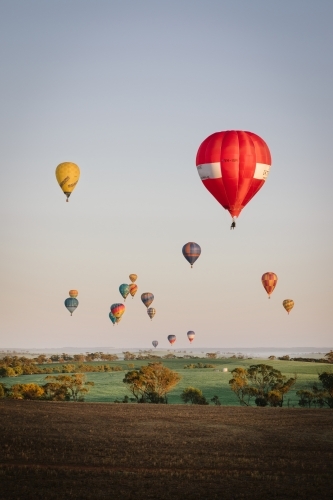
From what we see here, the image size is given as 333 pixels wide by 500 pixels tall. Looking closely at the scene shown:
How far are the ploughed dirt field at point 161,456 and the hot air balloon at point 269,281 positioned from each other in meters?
24.8

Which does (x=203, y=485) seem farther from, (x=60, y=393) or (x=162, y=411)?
(x=60, y=393)

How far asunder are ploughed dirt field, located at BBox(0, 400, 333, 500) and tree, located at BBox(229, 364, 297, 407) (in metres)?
24.2

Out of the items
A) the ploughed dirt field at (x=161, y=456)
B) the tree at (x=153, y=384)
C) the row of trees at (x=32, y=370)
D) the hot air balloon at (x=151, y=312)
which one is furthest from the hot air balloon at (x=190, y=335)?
the ploughed dirt field at (x=161, y=456)

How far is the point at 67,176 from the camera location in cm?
6500

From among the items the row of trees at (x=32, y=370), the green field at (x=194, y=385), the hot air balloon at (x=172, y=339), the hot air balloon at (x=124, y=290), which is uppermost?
the hot air balloon at (x=124, y=290)

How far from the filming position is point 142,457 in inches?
1351

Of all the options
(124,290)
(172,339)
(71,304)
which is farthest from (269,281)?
(172,339)

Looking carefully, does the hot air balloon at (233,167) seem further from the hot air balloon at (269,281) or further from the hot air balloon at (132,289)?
the hot air balloon at (132,289)

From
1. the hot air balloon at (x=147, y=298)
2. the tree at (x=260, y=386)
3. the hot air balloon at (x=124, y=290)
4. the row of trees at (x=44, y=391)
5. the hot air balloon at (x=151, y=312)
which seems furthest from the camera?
the hot air balloon at (x=151, y=312)

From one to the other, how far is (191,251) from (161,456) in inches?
1579

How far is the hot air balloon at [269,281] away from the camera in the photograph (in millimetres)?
81850

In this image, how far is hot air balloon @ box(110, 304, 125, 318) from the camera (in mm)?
114438

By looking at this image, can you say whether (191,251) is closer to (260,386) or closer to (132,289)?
(260,386)

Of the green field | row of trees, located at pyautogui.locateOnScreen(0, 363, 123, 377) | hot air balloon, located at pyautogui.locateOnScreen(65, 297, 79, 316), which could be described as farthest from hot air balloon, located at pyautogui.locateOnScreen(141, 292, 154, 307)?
row of trees, located at pyautogui.locateOnScreen(0, 363, 123, 377)
